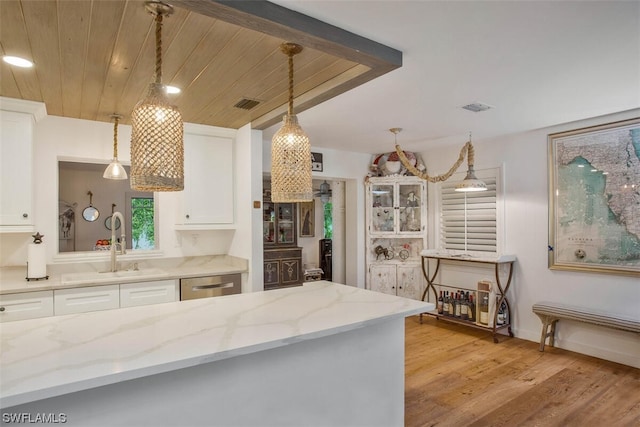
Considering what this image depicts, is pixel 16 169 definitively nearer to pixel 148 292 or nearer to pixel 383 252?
pixel 148 292

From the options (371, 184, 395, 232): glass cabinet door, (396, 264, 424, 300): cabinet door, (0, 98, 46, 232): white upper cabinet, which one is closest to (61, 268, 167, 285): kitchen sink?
(0, 98, 46, 232): white upper cabinet

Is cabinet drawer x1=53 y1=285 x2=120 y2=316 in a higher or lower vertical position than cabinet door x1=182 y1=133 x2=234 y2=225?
lower

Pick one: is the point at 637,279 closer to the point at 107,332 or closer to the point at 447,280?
the point at 447,280

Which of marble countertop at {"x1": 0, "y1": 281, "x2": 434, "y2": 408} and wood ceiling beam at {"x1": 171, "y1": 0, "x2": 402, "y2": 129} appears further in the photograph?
wood ceiling beam at {"x1": 171, "y1": 0, "x2": 402, "y2": 129}

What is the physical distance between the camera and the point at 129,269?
11.4 feet

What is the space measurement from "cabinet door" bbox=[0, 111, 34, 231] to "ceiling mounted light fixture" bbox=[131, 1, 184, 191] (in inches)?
77.6

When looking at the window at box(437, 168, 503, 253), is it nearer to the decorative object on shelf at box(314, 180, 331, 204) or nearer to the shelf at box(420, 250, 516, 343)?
the shelf at box(420, 250, 516, 343)

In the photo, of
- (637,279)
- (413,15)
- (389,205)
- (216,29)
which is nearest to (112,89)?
(216,29)

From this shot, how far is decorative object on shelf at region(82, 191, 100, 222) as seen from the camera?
6.32 meters

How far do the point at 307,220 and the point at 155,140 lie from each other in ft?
20.8

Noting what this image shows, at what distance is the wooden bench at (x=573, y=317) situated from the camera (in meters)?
3.09

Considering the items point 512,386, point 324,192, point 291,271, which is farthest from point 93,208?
point 512,386

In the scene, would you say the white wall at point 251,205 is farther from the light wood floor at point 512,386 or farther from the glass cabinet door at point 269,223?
the glass cabinet door at point 269,223

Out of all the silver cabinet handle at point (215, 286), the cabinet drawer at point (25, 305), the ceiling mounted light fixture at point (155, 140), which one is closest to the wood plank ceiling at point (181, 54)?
the ceiling mounted light fixture at point (155, 140)
